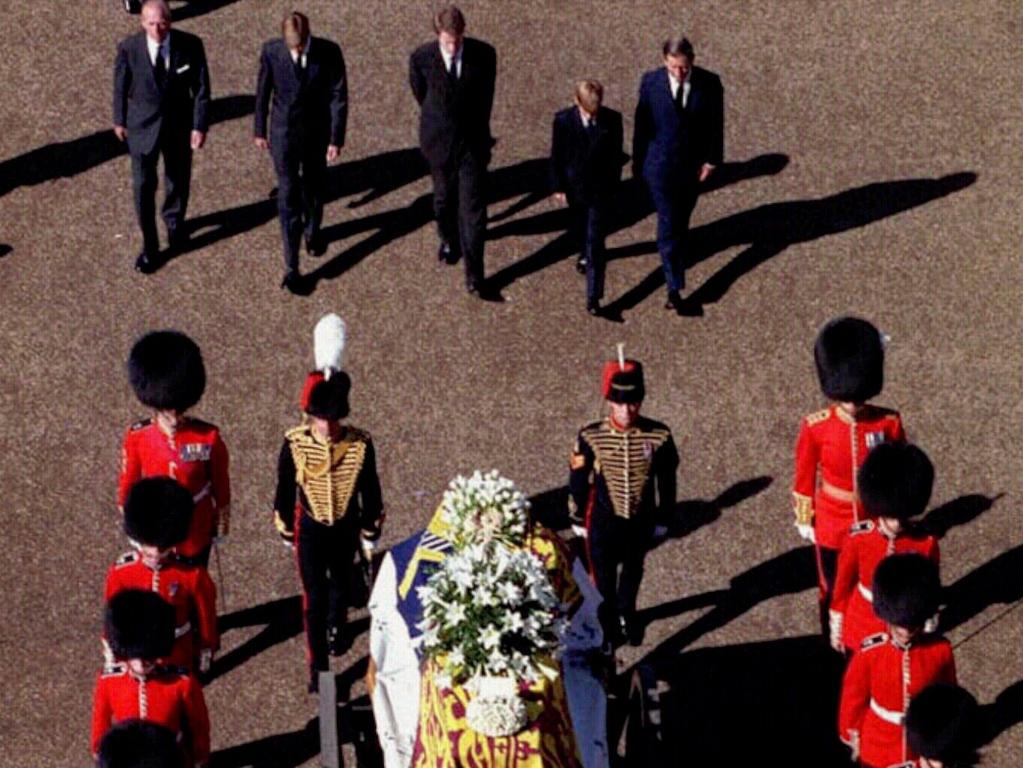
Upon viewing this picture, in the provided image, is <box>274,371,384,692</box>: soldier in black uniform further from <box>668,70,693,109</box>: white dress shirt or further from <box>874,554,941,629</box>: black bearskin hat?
<box>668,70,693,109</box>: white dress shirt

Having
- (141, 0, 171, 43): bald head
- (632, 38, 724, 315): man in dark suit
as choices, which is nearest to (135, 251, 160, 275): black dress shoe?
(141, 0, 171, 43): bald head

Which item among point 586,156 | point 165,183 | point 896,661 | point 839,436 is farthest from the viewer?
point 165,183

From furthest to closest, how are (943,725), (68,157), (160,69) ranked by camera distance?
(68,157) → (160,69) → (943,725)

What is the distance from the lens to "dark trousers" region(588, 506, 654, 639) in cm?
1157

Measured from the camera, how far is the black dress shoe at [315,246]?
45.4ft

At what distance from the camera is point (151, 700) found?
33.9 feet

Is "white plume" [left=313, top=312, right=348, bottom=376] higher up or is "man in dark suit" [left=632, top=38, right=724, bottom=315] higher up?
"man in dark suit" [left=632, top=38, right=724, bottom=315]

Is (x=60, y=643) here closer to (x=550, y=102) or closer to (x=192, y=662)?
(x=192, y=662)

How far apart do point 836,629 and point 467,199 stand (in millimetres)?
3422

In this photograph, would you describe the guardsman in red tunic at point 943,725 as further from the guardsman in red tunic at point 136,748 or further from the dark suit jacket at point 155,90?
the dark suit jacket at point 155,90

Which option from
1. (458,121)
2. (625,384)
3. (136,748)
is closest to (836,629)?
(625,384)

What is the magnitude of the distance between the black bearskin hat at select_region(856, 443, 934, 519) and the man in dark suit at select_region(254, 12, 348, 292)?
12.3 feet

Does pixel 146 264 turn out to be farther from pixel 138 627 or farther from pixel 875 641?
pixel 875 641

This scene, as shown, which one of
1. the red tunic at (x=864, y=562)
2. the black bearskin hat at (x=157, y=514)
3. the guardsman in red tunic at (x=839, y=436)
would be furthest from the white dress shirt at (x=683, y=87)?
the black bearskin hat at (x=157, y=514)
